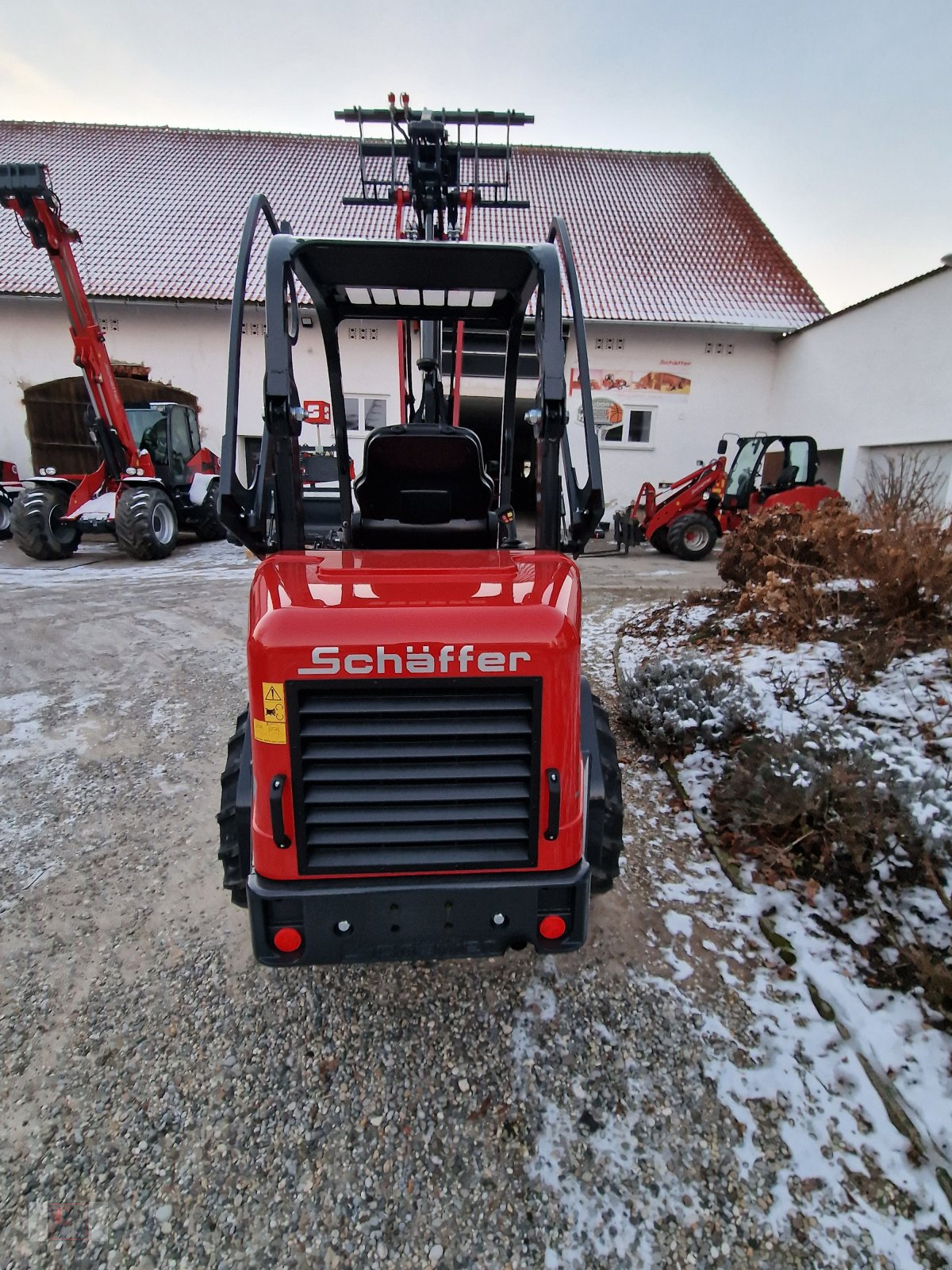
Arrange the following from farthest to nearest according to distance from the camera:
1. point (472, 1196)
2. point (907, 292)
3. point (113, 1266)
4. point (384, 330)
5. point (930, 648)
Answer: point (384, 330)
point (907, 292)
point (930, 648)
point (472, 1196)
point (113, 1266)

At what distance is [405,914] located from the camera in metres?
1.97

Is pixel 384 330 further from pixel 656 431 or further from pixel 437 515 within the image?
pixel 437 515

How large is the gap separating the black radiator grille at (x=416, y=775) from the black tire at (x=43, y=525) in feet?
34.3

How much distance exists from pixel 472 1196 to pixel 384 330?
15.4 m

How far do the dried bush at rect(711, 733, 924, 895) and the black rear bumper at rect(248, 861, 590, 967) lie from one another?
1.49 metres

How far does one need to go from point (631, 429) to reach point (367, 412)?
239 inches

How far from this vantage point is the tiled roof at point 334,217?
1510 centimetres

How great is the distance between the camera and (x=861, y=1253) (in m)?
1.70

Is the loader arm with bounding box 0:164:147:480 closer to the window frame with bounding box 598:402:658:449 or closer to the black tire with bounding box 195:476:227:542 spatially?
the black tire with bounding box 195:476:227:542

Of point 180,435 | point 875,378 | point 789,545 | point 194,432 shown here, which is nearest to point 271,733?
point 789,545

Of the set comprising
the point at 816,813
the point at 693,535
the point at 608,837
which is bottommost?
the point at 816,813

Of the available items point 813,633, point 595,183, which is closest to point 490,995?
point 813,633

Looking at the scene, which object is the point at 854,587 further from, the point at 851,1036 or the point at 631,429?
the point at 631,429

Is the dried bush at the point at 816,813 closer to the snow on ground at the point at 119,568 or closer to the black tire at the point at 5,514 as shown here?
the snow on ground at the point at 119,568
